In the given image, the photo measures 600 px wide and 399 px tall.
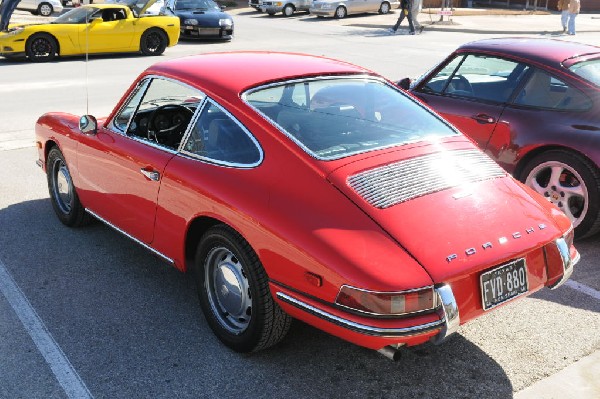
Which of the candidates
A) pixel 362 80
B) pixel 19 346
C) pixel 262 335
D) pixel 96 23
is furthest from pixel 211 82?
pixel 96 23

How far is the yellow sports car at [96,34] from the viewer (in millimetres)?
15820

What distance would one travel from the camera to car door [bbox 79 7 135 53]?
1664 cm

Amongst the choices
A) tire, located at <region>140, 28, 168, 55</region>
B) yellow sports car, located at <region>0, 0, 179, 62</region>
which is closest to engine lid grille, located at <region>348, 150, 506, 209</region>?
yellow sports car, located at <region>0, 0, 179, 62</region>

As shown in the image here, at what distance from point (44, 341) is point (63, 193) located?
209 centimetres

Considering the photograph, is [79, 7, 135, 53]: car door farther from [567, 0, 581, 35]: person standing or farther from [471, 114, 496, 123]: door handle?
[567, 0, 581, 35]: person standing

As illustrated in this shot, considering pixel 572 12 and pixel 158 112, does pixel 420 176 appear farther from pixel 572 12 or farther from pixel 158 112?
pixel 572 12

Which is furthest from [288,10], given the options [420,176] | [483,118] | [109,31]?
[420,176]

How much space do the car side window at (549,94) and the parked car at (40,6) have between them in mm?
26761

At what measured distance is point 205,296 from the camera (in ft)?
13.4

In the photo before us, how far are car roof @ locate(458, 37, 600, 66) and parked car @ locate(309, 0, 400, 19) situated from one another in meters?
24.6

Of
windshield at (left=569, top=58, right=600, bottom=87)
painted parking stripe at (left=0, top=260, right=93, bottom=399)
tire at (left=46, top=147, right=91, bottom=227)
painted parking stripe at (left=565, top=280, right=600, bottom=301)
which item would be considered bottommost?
painted parking stripe at (left=0, top=260, right=93, bottom=399)

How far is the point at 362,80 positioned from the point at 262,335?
6.17 feet

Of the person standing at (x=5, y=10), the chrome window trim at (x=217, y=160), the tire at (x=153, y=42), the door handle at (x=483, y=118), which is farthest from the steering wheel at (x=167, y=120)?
the tire at (x=153, y=42)

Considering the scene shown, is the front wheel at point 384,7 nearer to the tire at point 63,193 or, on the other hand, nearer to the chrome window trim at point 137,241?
the tire at point 63,193
